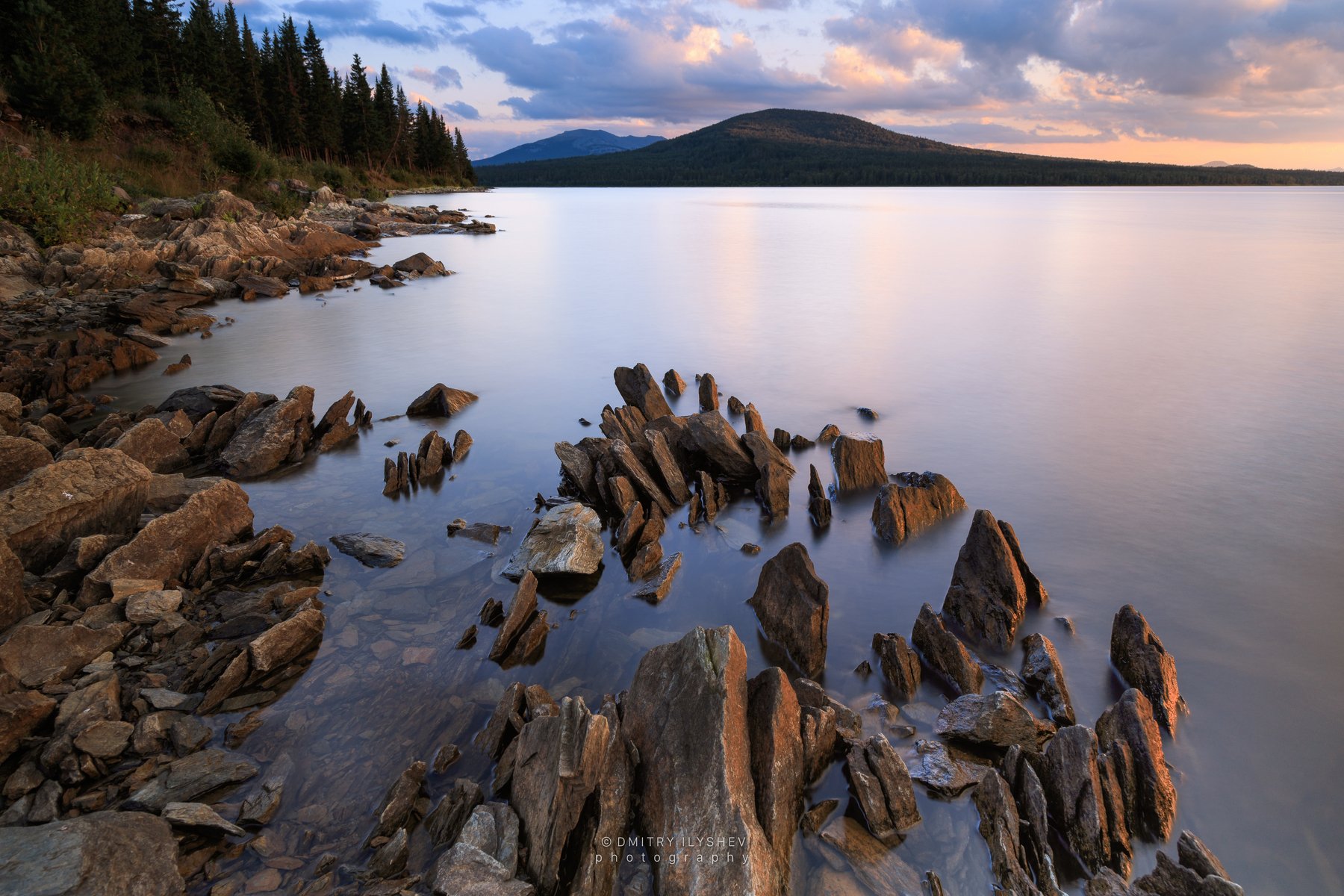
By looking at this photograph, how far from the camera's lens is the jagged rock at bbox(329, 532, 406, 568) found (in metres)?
7.53

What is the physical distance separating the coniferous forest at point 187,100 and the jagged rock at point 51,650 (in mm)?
34334

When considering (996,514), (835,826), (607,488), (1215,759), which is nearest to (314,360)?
(607,488)

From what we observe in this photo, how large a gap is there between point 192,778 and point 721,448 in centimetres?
660

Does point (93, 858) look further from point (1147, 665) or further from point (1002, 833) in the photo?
point (1147, 665)

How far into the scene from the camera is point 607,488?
28.6ft

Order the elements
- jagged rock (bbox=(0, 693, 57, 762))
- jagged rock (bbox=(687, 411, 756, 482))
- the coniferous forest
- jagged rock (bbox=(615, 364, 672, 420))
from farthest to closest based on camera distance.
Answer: the coniferous forest < jagged rock (bbox=(615, 364, 672, 420)) < jagged rock (bbox=(687, 411, 756, 482)) < jagged rock (bbox=(0, 693, 57, 762))

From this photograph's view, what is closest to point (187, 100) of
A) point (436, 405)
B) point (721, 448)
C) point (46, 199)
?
point (46, 199)

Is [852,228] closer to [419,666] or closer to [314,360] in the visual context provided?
[314,360]

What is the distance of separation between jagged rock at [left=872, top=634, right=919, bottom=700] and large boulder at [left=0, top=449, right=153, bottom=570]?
24.3 feet

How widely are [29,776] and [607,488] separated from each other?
5611 millimetres

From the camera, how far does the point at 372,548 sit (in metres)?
7.67

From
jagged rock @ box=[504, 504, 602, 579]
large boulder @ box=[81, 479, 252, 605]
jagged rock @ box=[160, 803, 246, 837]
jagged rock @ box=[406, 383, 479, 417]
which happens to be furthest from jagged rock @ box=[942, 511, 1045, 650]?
jagged rock @ box=[406, 383, 479, 417]

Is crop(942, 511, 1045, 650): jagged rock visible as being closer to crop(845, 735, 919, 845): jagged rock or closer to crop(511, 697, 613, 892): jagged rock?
crop(845, 735, 919, 845): jagged rock

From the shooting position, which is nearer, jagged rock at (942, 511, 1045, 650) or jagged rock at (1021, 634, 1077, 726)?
jagged rock at (1021, 634, 1077, 726)
